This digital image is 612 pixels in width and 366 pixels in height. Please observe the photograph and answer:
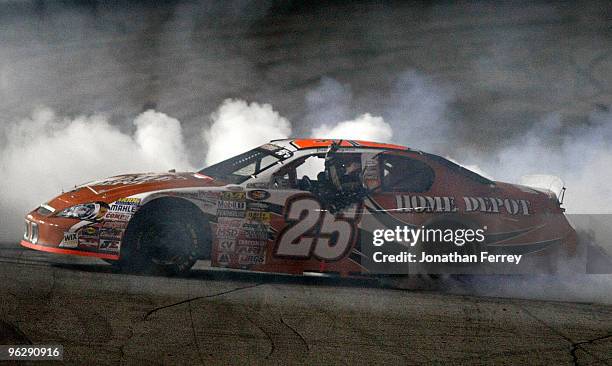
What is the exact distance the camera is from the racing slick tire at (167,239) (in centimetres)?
667

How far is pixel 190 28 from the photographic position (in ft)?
38.4

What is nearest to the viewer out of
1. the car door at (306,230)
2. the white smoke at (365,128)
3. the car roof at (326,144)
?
the car door at (306,230)

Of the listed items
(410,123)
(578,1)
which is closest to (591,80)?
(578,1)

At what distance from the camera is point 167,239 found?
671cm

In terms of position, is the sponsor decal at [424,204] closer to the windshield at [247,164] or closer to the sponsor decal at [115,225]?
the windshield at [247,164]

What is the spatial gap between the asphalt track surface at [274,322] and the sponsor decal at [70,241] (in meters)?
0.26

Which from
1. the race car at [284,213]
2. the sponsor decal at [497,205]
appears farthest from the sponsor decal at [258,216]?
the sponsor decal at [497,205]

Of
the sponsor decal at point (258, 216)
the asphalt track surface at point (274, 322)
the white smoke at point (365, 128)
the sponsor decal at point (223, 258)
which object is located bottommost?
the asphalt track surface at point (274, 322)

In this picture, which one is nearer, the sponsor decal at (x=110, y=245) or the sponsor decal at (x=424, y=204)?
the sponsor decal at (x=110, y=245)

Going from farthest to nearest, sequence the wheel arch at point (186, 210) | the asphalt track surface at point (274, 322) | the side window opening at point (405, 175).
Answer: the side window opening at point (405, 175)
the wheel arch at point (186, 210)
the asphalt track surface at point (274, 322)

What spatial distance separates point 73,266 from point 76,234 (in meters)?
0.72

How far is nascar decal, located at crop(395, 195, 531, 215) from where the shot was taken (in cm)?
714

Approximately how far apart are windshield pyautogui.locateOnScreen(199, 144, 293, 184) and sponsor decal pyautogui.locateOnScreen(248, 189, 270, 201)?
20 centimetres

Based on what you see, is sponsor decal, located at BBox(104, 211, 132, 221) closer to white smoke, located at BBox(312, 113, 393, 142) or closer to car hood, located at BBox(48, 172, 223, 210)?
car hood, located at BBox(48, 172, 223, 210)
